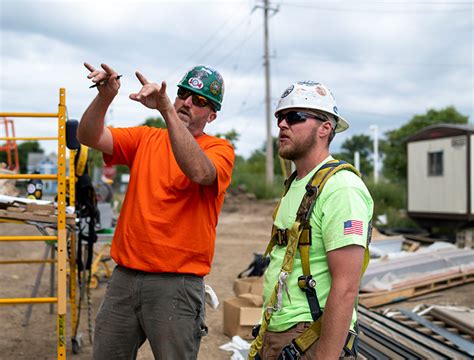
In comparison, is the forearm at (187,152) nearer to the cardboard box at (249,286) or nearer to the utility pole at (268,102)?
the cardboard box at (249,286)

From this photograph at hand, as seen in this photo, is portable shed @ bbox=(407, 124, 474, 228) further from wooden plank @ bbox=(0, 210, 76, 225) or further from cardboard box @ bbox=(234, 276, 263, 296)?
wooden plank @ bbox=(0, 210, 76, 225)

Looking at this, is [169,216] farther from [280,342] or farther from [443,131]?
[443,131]

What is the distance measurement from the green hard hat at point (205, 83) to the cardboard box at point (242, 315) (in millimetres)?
3375

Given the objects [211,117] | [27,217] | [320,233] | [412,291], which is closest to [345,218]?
Result: [320,233]

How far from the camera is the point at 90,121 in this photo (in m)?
2.70

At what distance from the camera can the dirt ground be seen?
17.7ft

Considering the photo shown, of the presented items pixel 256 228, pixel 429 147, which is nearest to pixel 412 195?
pixel 429 147

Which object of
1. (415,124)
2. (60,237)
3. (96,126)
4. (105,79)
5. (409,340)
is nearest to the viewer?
(105,79)

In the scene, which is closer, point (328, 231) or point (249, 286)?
point (328, 231)

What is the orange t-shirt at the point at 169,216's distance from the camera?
259 centimetres

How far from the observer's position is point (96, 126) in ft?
8.91

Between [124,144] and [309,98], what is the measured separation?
1.12m

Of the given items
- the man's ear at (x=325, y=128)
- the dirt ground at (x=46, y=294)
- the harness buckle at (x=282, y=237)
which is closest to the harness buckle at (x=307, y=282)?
the harness buckle at (x=282, y=237)

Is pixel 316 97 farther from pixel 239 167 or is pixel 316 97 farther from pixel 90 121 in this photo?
pixel 239 167
